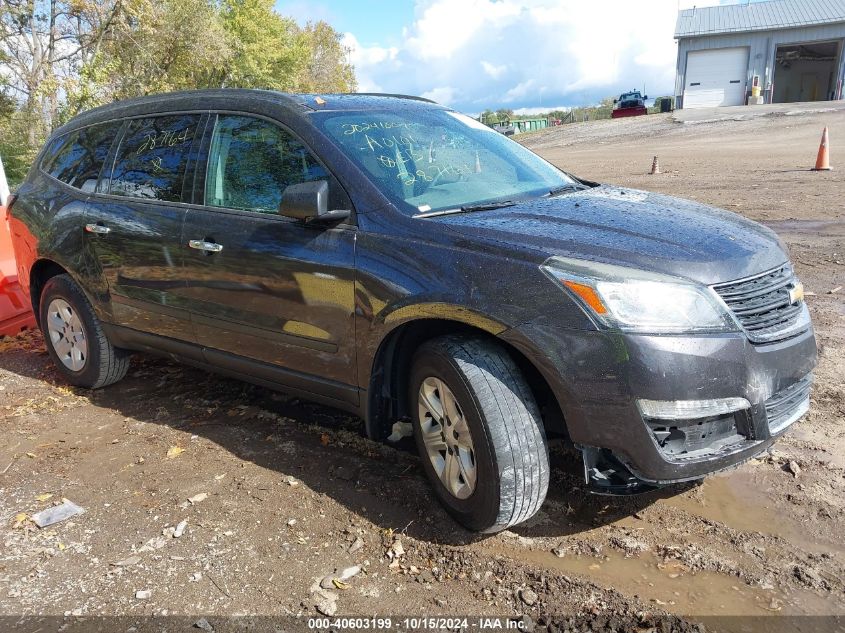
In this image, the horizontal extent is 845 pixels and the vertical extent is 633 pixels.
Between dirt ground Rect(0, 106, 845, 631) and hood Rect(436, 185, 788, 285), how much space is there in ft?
3.66

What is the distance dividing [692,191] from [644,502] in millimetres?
10499

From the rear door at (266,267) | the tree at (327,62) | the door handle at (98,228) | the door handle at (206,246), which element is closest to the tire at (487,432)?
the rear door at (266,267)

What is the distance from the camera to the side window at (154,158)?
12.8 feet

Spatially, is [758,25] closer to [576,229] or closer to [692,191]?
[692,191]

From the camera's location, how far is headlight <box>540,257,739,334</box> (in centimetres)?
241

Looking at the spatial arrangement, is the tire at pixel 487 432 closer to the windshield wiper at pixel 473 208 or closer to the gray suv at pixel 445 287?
the gray suv at pixel 445 287

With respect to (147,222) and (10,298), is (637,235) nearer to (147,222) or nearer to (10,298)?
(147,222)

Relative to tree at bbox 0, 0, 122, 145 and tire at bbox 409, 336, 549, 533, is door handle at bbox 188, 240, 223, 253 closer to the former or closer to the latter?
tire at bbox 409, 336, 549, 533

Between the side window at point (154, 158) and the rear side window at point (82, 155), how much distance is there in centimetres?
20

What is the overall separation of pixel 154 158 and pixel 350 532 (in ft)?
8.34

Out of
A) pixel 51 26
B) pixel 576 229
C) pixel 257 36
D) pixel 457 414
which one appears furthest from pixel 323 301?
pixel 257 36

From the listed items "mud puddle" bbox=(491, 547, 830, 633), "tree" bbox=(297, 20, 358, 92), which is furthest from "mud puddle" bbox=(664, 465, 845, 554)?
"tree" bbox=(297, 20, 358, 92)

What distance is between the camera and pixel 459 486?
2.87m

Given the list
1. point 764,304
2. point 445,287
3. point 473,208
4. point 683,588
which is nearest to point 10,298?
point 473,208
